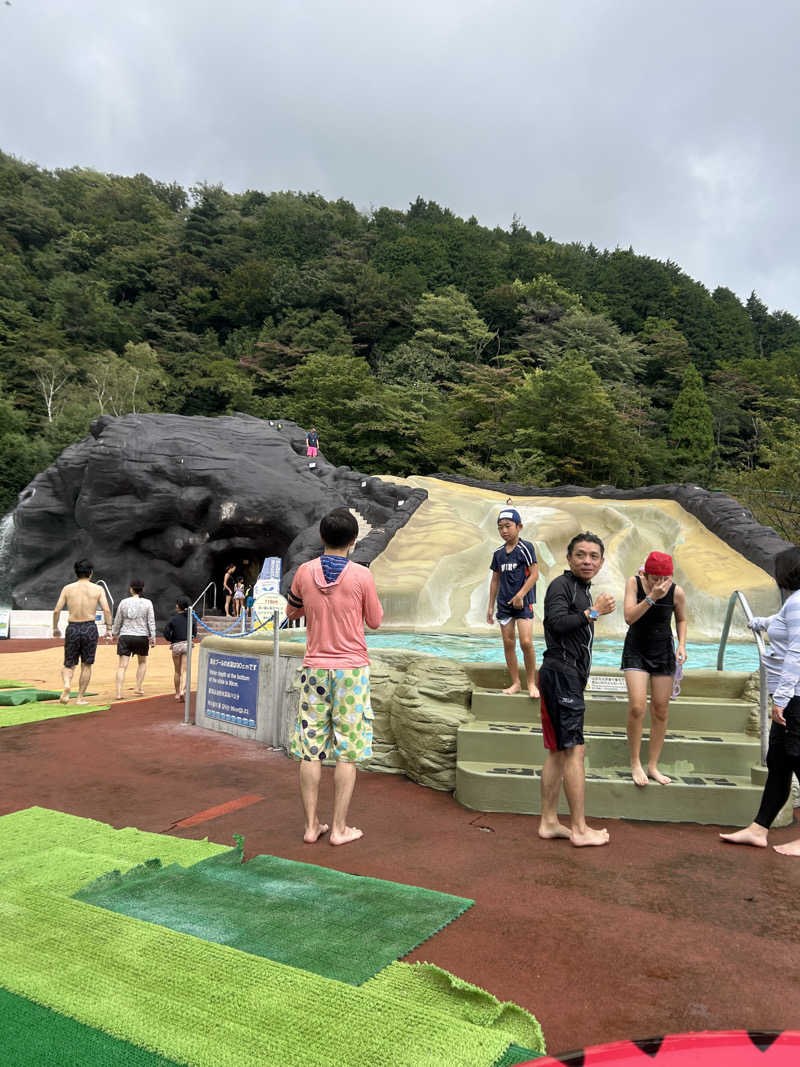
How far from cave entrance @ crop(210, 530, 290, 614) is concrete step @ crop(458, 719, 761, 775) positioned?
17.7 metres

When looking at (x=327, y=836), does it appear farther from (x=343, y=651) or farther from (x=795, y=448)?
(x=795, y=448)

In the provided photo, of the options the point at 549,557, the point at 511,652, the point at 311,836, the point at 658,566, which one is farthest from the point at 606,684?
the point at 549,557

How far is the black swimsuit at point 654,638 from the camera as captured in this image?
4.16m

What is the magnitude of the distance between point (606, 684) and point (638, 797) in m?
1.03

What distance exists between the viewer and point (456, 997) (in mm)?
2178

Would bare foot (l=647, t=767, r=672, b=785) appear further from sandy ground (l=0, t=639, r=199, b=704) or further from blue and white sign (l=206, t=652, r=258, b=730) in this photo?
sandy ground (l=0, t=639, r=199, b=704)

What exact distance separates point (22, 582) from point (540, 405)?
18967 millimetres

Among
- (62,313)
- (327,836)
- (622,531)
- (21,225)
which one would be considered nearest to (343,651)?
(327,836)

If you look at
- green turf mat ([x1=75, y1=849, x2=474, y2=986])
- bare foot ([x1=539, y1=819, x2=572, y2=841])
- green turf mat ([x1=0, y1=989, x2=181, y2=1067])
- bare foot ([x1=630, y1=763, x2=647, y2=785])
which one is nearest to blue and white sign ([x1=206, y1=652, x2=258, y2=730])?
green turf mat ([x1=75, y1=849, x2=474, y2=986])

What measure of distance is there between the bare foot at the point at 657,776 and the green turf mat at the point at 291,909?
1.71 metres

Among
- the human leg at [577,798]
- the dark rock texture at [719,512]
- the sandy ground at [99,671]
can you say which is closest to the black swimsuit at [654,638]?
the human leg at [577,798]

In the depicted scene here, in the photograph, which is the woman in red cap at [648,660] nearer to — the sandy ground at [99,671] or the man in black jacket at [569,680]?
the man in black jacket at [569,680]

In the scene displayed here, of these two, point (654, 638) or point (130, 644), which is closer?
point (654, 638)

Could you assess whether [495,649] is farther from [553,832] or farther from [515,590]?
[553,832]
